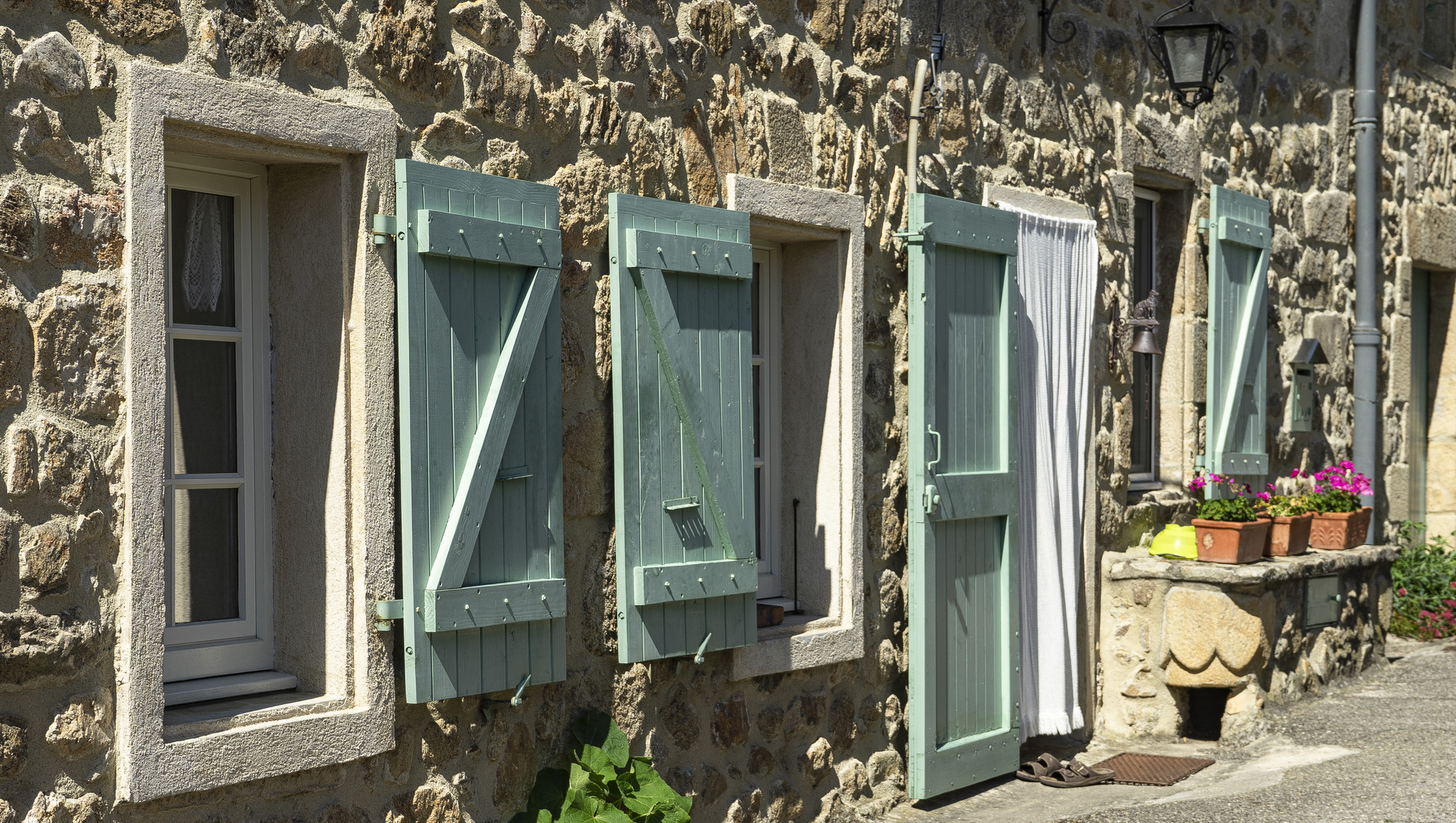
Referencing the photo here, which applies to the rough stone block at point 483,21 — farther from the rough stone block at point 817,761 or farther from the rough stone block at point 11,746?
the rough stone block at point 817,761

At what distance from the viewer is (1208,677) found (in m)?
6.30

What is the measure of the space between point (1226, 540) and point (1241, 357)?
1.11 meters

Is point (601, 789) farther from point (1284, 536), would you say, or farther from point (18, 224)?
point (1284, 536)

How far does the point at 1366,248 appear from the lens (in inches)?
→ 316

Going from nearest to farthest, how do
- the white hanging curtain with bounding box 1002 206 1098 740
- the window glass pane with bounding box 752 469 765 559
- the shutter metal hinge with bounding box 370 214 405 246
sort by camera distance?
the shutter metal hinge with bounding box 370 214 405 246
the window glass pane with bounding box 752 469 765 559
the white hanging curtain with bounding box 1002 206 1098 740

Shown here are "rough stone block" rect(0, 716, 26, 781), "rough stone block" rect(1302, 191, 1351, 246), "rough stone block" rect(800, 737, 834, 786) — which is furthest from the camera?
"rough stone block" rect(1302, 191, 1351, 246)

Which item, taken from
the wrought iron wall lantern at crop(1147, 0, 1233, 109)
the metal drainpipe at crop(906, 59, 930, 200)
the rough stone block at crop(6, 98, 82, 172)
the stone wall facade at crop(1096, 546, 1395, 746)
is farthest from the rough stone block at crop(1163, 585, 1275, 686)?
the rough stone block at crop(6, 98, 82, 172)

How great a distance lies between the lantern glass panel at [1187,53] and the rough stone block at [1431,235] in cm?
315

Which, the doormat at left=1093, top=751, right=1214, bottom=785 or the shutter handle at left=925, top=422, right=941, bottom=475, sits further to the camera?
the doormat at left=1093, top=751, right=1214, bottom=785

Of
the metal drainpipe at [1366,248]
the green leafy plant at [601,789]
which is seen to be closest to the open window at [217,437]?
the green leafy plant at [601,789]

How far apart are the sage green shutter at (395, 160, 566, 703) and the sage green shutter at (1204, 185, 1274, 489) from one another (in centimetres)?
405

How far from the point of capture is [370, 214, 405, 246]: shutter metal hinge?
140 inches

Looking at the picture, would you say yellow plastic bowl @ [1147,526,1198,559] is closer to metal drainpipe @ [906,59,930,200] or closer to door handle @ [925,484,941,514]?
door handle @ [925,484,941,514]

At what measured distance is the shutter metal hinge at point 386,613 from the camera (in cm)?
357
